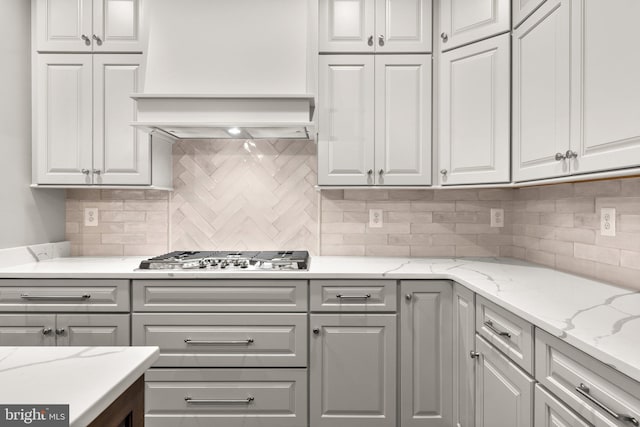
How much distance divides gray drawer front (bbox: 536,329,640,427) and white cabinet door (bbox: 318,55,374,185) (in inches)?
55.2

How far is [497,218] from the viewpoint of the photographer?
105 inches

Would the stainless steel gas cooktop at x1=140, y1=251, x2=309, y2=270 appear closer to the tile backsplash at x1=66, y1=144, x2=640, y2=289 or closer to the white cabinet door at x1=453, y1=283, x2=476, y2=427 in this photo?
the tile backsplash at x1=66, y1=144, x2=640, y2=289

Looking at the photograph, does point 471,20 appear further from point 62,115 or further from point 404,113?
point 62,115

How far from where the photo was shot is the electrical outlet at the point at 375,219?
2.71m

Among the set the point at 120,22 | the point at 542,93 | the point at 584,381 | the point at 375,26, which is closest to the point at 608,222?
the point at 542,93

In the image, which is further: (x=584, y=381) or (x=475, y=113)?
(x=475, y=113)

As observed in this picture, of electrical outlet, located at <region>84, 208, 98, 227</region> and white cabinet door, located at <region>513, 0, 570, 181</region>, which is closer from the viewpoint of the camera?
white cabinet door, located at <region>513, 0, 570, 181</region>

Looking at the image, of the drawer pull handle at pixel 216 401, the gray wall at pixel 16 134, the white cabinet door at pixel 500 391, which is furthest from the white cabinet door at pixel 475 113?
the gray wall at pixel 16 134

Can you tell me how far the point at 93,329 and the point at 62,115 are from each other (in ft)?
4.33

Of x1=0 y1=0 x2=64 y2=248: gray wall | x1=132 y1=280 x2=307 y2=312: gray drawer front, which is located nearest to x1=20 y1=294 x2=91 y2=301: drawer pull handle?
x1=132 y1=280 x2=307 y2=312: gray drawer front

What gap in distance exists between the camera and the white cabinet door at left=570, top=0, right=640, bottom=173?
123 centimetres

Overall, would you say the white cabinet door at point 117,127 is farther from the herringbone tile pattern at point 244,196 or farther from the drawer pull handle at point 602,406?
the drawer pull handle at point 602,406

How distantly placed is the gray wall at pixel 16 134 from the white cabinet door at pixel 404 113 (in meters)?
2.15

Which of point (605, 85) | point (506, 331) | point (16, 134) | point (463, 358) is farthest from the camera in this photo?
point (16, 134)
